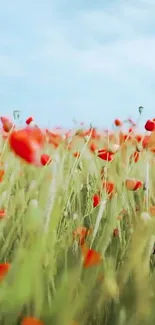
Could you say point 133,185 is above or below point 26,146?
below

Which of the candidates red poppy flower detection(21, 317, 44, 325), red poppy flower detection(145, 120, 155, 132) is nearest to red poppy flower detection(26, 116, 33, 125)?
red poppy flower detection(145, 120, 155, 132)

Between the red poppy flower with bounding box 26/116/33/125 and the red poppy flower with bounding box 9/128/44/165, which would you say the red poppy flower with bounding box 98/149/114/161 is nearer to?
the red poppy flower with bounding box 26/116/33/125

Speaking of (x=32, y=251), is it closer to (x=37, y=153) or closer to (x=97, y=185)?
(x=37, y=153)

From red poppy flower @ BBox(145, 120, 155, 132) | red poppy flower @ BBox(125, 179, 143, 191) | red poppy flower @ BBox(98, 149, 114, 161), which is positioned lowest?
red poppy flower @ BBox(145, 120, 155, 132)

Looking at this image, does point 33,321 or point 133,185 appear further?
point 133,185

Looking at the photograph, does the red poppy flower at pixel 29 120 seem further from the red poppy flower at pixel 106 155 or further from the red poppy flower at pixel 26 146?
the red poppy flower at pixel 26 146

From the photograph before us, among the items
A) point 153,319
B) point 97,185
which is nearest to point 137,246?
point 153,319

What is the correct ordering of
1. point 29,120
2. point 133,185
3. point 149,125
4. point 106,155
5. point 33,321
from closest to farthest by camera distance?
1. point 33,321
2. point 133,185
3. point 106,155
4. point 149,125
5. point 29,120

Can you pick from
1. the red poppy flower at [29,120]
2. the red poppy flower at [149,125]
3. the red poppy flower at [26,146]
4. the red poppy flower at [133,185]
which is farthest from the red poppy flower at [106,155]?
the red poppy flower at [26,146]

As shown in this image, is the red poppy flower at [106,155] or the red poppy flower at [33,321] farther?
the red poppy flower at [106,155]

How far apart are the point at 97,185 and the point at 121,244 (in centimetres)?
45

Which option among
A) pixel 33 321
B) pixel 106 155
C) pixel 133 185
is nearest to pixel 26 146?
pixel 33 321

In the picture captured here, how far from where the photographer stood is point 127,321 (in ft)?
2.08

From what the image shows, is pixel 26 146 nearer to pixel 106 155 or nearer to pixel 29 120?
pixel 106 155
